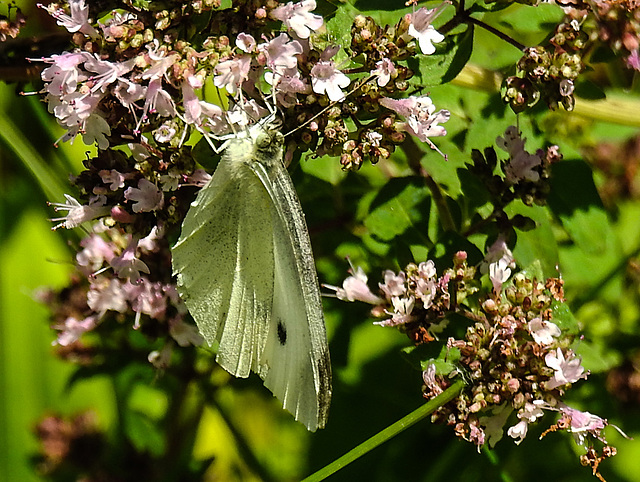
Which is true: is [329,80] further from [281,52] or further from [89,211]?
[89,211]

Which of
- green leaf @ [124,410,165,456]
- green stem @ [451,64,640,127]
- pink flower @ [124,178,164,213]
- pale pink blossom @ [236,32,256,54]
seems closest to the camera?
pale pink blossom @ [236,32,256,54]

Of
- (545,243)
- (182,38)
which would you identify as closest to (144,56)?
(182,38)

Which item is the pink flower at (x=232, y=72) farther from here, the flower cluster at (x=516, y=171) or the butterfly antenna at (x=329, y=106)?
the flower cluster at (x=516, y=171)

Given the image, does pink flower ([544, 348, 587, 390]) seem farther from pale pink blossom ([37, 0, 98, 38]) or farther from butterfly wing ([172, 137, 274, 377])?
pale pink blossom ([37, 0, 98, 38])

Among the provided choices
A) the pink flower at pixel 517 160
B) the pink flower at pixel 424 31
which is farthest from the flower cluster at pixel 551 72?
the pink flower at pixel 424 31

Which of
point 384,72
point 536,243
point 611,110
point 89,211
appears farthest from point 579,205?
point 89,211

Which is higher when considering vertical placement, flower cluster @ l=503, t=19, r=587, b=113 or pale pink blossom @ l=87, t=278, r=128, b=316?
flower cluster @ l=503, t=19, r=587, b=113

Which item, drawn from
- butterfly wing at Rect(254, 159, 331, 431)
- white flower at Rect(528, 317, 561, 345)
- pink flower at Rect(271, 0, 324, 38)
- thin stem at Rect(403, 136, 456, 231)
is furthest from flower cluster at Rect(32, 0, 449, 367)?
white flower at Rect(528, 317, 561, 345)
